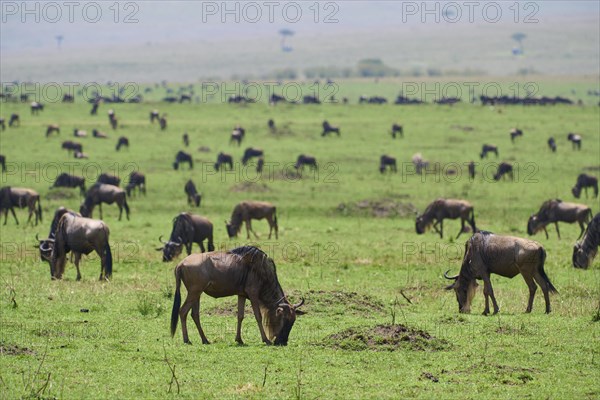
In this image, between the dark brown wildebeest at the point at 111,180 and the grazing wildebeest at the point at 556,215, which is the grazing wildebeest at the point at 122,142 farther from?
the grazing wildebeest at the point at 556,215

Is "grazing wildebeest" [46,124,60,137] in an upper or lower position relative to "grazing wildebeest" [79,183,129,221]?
upper

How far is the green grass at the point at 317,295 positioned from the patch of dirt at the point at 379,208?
0.84ft

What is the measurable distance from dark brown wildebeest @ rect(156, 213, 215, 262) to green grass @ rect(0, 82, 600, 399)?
768 millimetres

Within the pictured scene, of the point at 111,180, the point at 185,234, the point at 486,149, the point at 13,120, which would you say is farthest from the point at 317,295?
the point at 13,120

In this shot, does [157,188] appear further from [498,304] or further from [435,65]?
[435,65]

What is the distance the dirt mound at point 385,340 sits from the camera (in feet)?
51.0

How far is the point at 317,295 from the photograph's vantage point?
1980 cm

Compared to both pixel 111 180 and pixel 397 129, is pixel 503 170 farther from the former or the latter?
pixel 111 180

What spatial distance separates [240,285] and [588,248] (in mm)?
13244

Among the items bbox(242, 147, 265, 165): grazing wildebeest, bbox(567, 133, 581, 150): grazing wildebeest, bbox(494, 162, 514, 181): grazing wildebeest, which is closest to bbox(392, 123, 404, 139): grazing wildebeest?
bbox(567, 133, 581, 150): grazing wildebeest

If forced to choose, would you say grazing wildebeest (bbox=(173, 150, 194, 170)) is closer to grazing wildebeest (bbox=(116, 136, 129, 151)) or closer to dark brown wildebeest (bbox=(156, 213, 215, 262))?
grazing wildebeest (bbox=(116, 136, 129, 151))

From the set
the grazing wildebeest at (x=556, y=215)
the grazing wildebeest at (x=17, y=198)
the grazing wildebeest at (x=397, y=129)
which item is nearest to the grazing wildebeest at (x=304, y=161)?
A: the grazing wildebeest at (x=397, y=129)

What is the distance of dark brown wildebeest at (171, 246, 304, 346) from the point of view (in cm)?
1585

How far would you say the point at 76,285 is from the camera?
72.7ft
